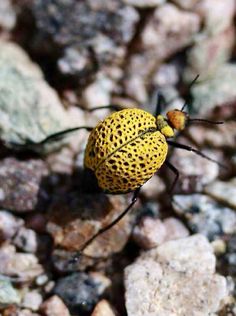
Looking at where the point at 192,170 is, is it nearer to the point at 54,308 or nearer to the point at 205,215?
the point at 205,215

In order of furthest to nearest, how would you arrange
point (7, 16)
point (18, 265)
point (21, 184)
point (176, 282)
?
point (7, 16)
point (21, 184)
point (18, 265)
point (176, 282)

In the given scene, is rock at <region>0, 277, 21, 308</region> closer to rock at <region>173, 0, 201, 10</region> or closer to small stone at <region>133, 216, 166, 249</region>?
small stone at <region>133, 216, 166, 249</region>

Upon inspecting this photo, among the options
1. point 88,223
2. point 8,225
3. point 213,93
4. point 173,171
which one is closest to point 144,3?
point 213,93

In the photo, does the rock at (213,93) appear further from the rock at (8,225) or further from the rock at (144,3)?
the rock at (8,225)

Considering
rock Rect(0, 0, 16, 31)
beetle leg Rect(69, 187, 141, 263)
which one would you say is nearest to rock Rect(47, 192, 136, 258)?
beetle leg Rect(69, 187, 141, 263)

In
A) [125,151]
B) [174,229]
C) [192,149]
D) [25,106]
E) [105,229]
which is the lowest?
[174,229]
